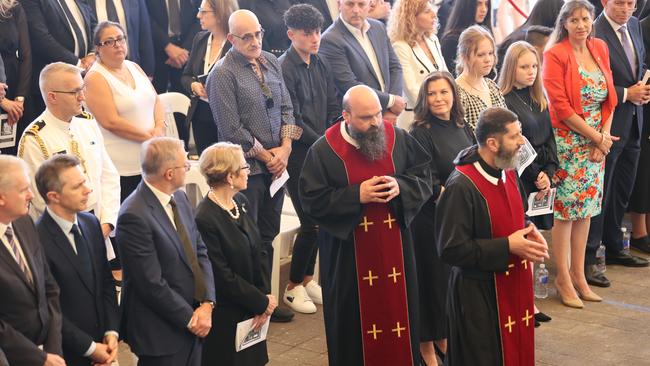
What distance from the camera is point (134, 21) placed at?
7.39 meters

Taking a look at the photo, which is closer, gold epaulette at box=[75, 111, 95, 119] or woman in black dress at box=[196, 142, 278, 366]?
woman in black dress at box=[196, 142, 278, 366]

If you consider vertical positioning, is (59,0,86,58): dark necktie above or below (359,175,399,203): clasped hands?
above

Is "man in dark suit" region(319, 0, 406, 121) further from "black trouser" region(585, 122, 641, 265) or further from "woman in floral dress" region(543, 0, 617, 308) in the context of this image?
"black trouser" region(585, 122, 641, 265)

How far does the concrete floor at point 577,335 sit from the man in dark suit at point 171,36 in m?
2.24

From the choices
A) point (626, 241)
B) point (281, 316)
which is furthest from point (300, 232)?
point (626, 241)

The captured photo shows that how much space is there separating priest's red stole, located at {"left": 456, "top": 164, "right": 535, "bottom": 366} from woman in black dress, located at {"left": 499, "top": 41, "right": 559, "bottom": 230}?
154 cm

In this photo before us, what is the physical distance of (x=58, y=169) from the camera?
4281 millimetres

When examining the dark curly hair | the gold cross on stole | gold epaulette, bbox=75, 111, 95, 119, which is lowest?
the gold cross on stole

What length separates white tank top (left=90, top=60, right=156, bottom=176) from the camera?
598 centimetres

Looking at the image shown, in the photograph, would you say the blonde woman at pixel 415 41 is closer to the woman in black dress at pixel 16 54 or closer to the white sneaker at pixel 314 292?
the white sneaker at pixel 314 292

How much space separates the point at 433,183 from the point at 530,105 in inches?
44.3

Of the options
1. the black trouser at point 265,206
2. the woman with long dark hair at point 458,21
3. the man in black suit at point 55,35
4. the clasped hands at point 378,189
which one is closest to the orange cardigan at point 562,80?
the woman with long dark hair at point 458,21

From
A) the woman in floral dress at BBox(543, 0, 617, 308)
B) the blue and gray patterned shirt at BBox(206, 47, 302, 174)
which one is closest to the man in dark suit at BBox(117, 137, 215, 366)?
the blue and gray patterned shirt at BBox(206, 47, 302, 174)

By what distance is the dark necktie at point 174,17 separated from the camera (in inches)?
310
